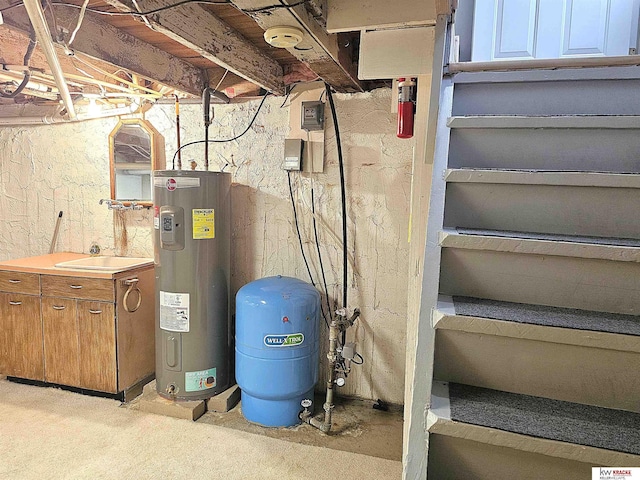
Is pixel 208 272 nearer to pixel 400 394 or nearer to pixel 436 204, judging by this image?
pixel 400 394

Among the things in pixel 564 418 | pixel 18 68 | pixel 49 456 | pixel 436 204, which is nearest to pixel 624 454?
pixel 564 418

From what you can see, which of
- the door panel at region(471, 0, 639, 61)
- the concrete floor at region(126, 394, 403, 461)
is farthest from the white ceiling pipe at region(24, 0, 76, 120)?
the door panel at region(471, 0, 639, 61)

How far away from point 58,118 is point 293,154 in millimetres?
1832

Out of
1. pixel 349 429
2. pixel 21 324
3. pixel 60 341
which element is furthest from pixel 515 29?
pixel 21 324

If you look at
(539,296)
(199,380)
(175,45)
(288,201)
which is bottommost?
(199,380)

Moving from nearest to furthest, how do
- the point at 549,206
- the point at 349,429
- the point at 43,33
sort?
the point at 549,206 → the point at 43,33 → the point at 349,429

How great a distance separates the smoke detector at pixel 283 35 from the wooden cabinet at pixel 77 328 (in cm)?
176

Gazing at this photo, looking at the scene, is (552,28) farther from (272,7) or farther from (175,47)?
(175,47)

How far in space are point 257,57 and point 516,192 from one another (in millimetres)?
1593

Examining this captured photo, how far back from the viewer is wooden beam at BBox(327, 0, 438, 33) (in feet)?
5.17

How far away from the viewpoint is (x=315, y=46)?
5.79 feet

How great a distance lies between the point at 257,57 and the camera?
225cm

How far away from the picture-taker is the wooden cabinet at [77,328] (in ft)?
8.36

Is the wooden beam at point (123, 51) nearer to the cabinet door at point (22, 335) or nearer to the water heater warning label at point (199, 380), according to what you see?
the cabinet door at point (22, 335)
